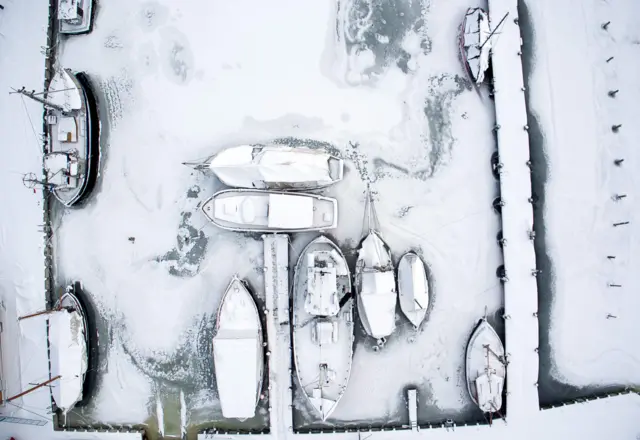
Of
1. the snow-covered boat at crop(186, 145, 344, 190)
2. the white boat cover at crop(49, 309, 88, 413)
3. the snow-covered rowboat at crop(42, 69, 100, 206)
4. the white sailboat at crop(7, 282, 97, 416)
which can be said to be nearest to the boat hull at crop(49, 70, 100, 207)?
the snow-covered rowboat at crop(42, 69, 100, 206)

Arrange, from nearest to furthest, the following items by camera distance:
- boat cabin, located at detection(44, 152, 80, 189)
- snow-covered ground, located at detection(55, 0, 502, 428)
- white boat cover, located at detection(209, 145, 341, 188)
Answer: white boat cover, located at detection(209, 145, 341, 188)
boat cabin, located at detection(44, 152, 80, 189)
snow-covered ground, located at detection(55, 0, 502, 428)

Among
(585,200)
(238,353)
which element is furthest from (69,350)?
(585,200)

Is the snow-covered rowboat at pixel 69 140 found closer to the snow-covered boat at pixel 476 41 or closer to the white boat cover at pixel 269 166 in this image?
the white boat cover at pixel 269 166

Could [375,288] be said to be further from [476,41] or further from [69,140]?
[69,140]

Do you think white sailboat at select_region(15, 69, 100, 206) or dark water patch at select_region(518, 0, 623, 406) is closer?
white sailboat at select_region(15, 69, 100, 206)

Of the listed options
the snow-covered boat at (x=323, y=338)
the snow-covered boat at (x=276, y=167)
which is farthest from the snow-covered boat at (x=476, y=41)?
the snow-covered boat at (x=323, y=338)

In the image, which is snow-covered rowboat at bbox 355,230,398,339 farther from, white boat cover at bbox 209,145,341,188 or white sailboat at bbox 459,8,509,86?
white sailboat at bbox 459,8,509,86
